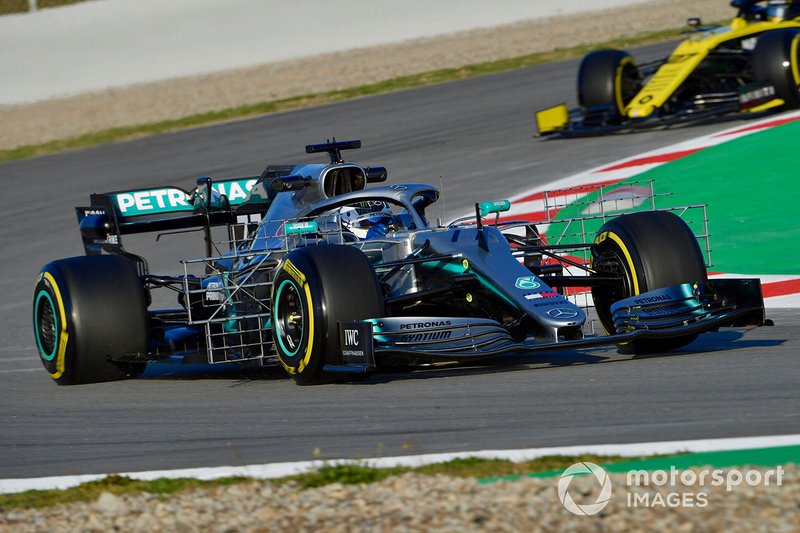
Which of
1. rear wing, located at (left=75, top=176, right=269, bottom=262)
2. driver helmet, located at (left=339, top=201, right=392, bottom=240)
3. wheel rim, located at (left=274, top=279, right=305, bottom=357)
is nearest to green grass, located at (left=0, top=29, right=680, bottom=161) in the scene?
rear wing, located at (left=75, top=176, right=269, bottom=262)

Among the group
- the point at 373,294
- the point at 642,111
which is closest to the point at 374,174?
the point at 373,294

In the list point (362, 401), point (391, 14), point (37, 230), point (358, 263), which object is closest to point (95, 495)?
point (362, 401)

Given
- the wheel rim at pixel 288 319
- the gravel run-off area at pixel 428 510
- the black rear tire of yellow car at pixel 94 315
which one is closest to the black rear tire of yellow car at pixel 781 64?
the black rear tire of yellow car at pixel 94 315

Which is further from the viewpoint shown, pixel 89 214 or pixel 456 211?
pixel 456 211

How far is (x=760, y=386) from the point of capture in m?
6.61

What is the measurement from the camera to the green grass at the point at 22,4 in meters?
32.4

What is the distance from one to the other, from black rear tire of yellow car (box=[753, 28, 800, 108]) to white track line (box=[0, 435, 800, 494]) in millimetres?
12816

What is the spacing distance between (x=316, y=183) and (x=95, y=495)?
4343 millimetres

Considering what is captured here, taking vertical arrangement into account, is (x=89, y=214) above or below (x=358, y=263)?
above

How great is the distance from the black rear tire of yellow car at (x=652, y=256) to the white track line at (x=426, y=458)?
2.59m

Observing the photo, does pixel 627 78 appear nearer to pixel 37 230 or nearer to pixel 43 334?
pixel 37 230

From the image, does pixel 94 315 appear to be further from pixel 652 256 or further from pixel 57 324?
pixel 652 256

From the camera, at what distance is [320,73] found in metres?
29.1

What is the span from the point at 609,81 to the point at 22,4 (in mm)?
19974
